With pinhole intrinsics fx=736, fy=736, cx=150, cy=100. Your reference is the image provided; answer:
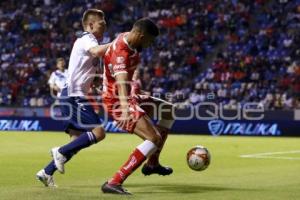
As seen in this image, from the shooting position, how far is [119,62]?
955 centimetres

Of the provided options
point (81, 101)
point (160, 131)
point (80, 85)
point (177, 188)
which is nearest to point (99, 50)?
point (80, 85)

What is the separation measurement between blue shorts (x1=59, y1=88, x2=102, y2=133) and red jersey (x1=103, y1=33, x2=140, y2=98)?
17.6 inches

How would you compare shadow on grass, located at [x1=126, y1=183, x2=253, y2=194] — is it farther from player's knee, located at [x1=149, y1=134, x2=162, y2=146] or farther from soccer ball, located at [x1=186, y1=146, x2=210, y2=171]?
player's knee, located at [x1=149, y1=134, x2=162, y2=146]

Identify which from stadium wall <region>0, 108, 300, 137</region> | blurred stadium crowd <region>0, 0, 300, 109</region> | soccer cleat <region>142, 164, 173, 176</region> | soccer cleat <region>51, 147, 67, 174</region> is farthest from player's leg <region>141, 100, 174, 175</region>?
blurred stadium crowd <region>0, 0, 300, 109</region>

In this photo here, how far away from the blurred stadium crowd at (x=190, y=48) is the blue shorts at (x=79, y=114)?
687 inches

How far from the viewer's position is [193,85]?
32.9 meters

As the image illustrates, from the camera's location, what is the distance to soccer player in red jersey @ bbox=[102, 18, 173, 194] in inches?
373

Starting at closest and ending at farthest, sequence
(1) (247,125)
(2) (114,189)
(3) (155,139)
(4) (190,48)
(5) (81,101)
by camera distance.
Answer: (2) (114,189) < (3) (155,139) < (5) (81,101) < (1) (247,125) < (4) (190,48)

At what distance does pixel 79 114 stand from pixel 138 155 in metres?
1.22

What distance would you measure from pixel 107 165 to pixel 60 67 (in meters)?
7.24

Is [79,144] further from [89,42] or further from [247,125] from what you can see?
[247,125]

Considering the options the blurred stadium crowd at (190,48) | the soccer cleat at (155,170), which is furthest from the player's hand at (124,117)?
the blurred stadium crowd at (190,48)

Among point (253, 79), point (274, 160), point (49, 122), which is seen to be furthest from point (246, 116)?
point (274, 160)

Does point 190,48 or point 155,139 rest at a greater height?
point 155,139
